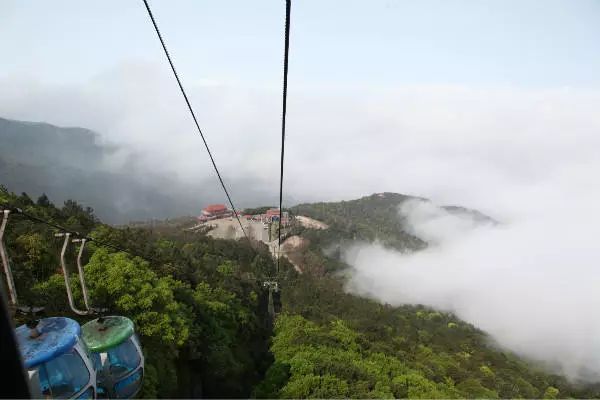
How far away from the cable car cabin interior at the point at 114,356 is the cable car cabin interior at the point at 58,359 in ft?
3.22

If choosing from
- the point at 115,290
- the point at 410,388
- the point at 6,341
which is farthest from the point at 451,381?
the point at 6,341

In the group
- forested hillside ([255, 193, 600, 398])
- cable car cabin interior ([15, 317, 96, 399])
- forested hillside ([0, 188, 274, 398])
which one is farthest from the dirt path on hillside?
cable car cabin interior ([15, 317, 96, 399])

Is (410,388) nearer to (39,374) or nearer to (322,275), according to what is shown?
(39,374)

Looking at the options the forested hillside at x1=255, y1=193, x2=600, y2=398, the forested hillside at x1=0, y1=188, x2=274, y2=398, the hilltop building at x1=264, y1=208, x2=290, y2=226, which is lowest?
the forested hillside at x1=255, y1=193, x2=600, y2=398

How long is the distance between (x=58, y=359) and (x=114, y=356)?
5.74 feet

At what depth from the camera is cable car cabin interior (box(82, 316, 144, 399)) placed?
6.89 metres

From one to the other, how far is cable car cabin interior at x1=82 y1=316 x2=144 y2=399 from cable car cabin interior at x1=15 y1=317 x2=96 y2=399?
38.7 inches

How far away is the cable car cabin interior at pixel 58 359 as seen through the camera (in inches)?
206

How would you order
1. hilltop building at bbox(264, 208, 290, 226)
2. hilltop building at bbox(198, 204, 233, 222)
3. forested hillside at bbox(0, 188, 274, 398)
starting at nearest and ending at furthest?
1. forested hillside at bbox(0, 188, 274, 398)
2. hilltop building at bbox(264, 208, 290, 226)
3. hilltop building at bbox(198, 204, 233, 222)

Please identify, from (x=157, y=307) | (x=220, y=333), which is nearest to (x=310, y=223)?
(x=220, y=333)

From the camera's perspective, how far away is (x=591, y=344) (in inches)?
5965

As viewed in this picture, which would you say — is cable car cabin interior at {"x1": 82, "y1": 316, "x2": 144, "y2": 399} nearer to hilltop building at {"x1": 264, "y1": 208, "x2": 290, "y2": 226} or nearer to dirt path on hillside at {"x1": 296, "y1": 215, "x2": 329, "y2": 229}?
hilltop building at {"x1": 264, "y1": 208, "x2": 290, "y2": 226}

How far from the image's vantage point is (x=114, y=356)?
276 inches

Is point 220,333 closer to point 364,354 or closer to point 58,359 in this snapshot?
point 364,354
